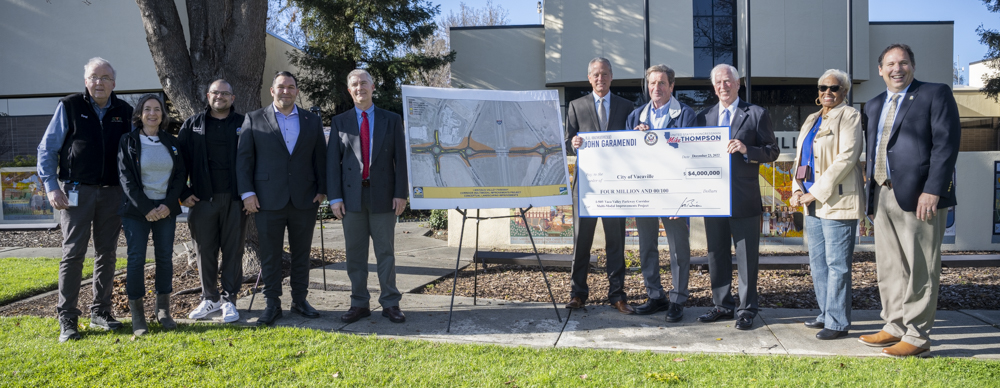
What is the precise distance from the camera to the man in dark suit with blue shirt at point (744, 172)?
14.9ft

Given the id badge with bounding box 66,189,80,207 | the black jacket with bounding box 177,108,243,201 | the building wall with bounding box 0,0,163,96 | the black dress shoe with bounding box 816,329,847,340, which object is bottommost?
the black dress shoe with bounding box 816,329,847,340

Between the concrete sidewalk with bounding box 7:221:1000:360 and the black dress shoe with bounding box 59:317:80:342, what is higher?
the black dress shoe with bounding box 59:317:80:342

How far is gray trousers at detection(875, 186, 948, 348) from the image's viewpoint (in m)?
3.85

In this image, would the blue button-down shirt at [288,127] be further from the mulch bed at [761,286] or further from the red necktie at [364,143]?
the mulch bed at [761,286]

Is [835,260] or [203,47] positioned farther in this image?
[203,47]

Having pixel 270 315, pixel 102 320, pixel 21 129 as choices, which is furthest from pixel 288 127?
pixel 21 129

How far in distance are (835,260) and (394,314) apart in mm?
3416

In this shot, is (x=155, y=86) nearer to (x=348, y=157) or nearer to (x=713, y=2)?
(x=348, y=157)

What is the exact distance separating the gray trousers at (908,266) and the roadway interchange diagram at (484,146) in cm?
236

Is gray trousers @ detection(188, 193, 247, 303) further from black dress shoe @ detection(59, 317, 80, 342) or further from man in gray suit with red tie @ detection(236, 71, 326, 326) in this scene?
black dress shoe @ detection(59, 317, 80, 342)

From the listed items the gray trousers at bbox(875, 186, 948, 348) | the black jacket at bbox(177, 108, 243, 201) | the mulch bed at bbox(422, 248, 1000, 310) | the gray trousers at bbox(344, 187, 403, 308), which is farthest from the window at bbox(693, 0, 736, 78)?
the black jacket at bbox(177, 108, 243, 201)

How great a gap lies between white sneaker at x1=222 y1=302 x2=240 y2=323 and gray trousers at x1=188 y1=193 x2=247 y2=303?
0.07m

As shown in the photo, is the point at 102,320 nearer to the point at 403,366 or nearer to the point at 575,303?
the point at 403,366

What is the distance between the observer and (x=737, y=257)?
15.6ft
